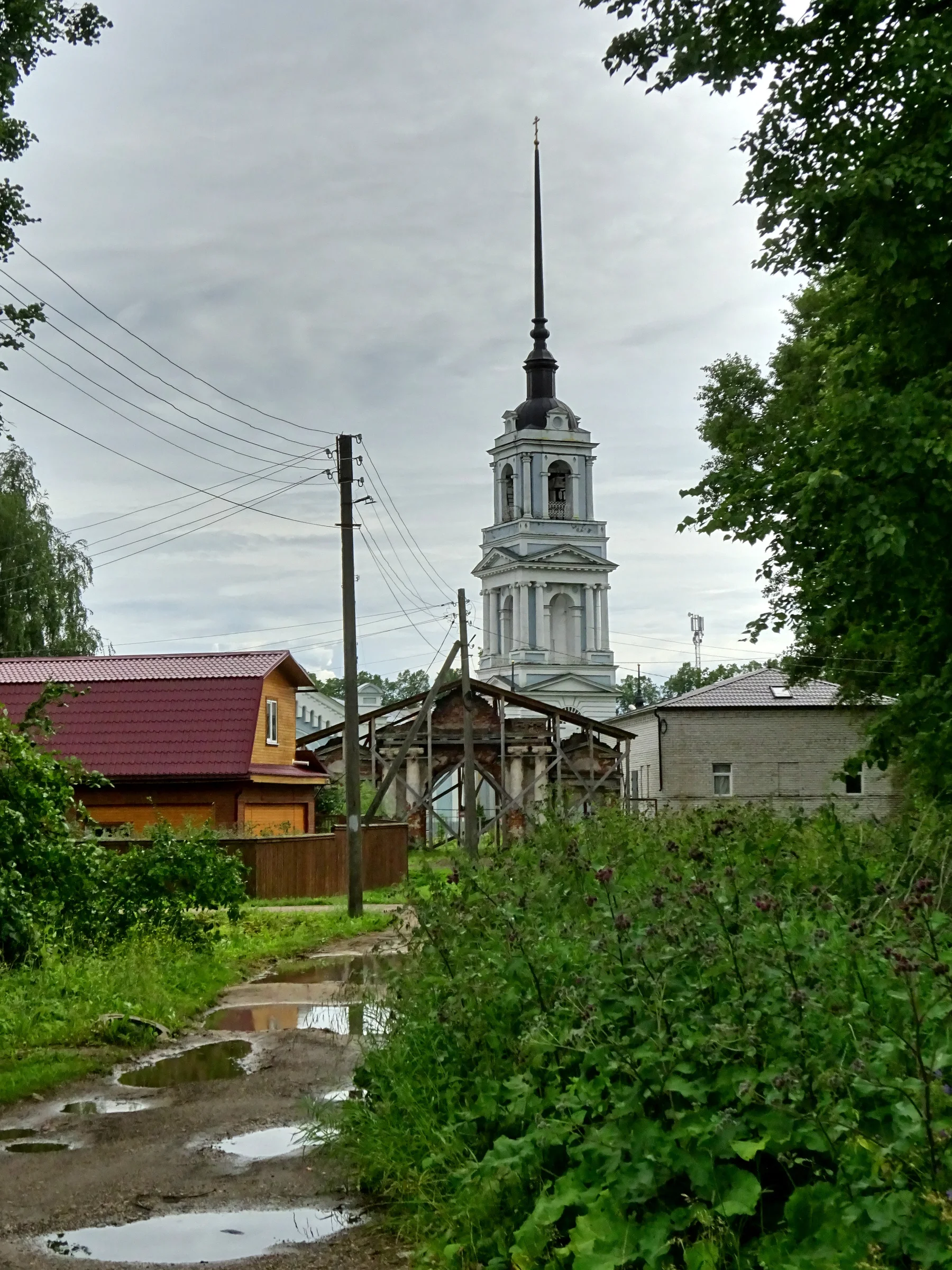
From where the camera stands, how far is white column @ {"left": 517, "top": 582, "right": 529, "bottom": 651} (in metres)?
78.1

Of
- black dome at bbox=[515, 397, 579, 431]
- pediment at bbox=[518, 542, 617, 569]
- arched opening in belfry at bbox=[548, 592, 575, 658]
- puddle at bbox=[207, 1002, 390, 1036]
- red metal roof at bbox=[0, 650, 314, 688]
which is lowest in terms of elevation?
puddle at bbox=[207, 1002, 390, 1036]

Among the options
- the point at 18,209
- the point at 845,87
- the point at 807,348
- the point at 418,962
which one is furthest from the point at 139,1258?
the point at 807,348

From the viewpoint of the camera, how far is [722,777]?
4969cm

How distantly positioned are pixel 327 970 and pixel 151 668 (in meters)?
18.1

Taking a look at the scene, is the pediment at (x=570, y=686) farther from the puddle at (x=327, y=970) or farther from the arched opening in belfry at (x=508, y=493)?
the puddle at (x=327, y=970)

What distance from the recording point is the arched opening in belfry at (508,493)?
265 ft

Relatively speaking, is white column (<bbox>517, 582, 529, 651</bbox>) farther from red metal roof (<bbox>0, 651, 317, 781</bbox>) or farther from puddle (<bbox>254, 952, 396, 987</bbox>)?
puddle (<bbox>254, 952, 396, 987</bbox>)

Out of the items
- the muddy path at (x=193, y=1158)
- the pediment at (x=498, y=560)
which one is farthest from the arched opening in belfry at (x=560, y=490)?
the muddy path at (x=193, y=1158)

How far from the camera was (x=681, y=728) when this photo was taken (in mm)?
49812

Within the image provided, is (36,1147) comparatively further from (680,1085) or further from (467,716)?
(467,716)

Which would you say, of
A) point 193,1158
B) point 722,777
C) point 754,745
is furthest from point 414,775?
point 193,1158

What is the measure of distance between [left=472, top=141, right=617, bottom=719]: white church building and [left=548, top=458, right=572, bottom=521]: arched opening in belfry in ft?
0.19

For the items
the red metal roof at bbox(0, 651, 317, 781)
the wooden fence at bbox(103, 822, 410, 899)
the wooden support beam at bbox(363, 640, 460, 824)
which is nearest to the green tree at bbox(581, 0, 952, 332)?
the wooden fence at bbox(103, 822, 410, 899)

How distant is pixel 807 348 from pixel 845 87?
9.38 metres
